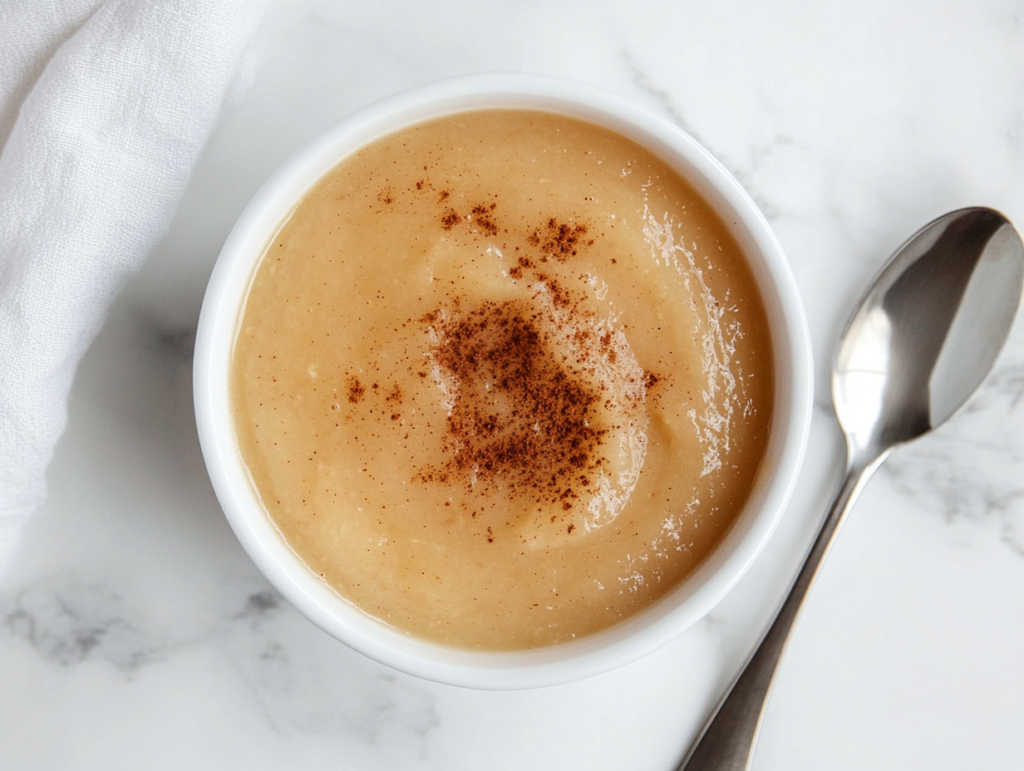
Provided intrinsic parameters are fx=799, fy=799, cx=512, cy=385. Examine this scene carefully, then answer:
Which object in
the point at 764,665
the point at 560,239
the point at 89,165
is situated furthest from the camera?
the point at 764,665

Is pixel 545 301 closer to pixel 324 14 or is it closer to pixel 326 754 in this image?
pixel 324 14

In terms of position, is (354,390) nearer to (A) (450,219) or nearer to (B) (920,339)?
(A) (450,219)

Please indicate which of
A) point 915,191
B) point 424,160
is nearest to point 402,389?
point 424,160

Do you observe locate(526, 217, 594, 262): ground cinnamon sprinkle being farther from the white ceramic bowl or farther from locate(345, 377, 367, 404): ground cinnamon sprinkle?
locate(345, 377, 367, 404): ground cinnamon sprinkle

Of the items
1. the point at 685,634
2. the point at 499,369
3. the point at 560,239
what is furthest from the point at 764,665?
the point at 560,239

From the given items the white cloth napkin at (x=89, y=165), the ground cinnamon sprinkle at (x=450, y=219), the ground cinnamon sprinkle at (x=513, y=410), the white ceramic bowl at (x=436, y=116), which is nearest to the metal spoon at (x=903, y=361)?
the white ceramic bowl at (x=436, y=116)
